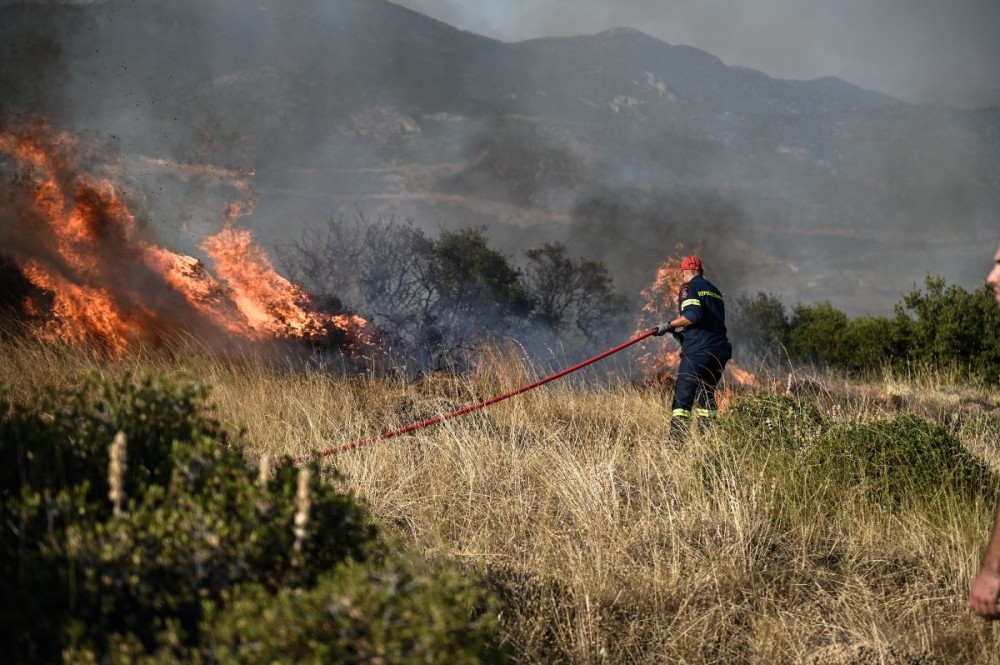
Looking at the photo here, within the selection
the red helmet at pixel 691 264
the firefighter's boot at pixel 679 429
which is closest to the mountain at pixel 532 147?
the red helmet at pixel 691 264

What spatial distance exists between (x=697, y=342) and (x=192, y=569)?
6119 millimetres

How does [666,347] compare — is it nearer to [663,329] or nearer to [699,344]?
[699,344]

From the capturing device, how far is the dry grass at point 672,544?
330 centimetres

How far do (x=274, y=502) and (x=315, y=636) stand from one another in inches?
18.7

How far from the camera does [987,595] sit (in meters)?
2.38

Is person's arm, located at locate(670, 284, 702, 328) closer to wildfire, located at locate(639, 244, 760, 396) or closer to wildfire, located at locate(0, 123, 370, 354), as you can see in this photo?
wildfire, located at locate(639, 244, 760, 396)

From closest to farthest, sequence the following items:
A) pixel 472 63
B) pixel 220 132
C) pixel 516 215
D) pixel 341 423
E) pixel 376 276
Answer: pixel 341 423
pixel 376 276
pixel 220 132
pixel 516 215
pixel 472 63

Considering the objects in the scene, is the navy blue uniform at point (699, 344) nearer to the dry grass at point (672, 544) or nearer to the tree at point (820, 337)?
the dry grass at point (672, 544)

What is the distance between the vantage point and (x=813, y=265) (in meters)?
88.6

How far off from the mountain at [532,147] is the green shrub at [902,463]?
75.1ft

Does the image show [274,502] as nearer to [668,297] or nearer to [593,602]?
[593,602]

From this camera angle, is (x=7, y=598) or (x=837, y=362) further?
(x=837, y=362)

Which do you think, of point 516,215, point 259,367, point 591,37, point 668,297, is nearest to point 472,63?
point 591,37

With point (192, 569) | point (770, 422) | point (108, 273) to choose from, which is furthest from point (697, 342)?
point (108, 273)
